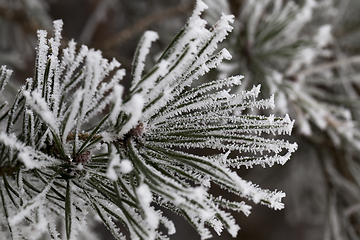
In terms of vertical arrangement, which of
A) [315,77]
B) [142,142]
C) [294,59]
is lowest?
[142,142]

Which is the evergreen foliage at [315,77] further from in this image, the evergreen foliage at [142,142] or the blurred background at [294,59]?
the evergreen foliage at [142,142]

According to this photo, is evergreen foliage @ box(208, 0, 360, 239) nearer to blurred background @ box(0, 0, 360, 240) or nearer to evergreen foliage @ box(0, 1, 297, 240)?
blurred background @ box(0, 0, 360, 240)

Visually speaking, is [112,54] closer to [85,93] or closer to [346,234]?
[85,93]

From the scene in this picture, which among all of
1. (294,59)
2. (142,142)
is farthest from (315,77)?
(142,142)

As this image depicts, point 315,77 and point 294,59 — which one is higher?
point 315,77

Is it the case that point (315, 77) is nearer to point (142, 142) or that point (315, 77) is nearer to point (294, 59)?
point (294, 59)

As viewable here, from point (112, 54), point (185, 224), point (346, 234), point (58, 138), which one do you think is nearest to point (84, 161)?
point (58, 138)

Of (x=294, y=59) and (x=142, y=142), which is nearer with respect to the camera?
(x=142, y=142)
